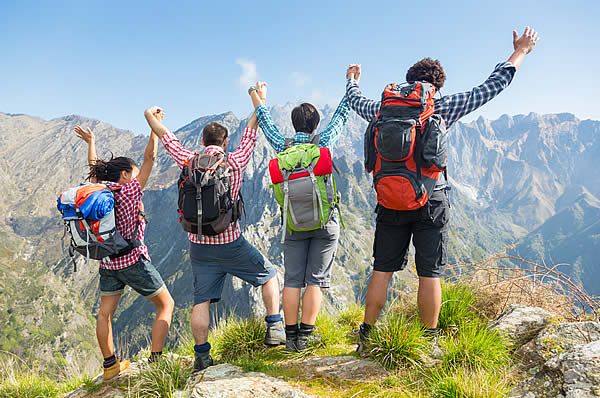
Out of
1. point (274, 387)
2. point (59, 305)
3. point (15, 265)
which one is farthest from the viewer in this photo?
point (15, 265)

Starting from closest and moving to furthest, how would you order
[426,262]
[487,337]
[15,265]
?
1. [487,337]
2. [426,262]
3. [15,265]

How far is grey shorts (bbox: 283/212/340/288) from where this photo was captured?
14.1 ft

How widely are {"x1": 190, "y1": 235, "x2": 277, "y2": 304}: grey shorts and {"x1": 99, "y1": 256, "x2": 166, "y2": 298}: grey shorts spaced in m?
0.68

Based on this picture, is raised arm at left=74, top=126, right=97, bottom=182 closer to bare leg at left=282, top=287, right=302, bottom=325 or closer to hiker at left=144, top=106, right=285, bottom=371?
hiker at left=144, top=106, right=285, bottom=371

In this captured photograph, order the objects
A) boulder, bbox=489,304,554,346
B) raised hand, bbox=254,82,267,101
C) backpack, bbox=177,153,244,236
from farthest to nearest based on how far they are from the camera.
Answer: raised hand, bbox=254,82,267,101 → backpack, bbox=177,153,244,236 → boulder, bbox=489,304,554,346

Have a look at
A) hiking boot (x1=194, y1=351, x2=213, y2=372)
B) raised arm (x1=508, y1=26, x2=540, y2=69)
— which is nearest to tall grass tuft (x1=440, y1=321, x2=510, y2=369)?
hiking boot (x1=194, y1=351, x2=213, y2=372)

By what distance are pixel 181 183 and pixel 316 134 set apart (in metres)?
1.94

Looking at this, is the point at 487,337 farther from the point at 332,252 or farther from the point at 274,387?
the point at 274,387

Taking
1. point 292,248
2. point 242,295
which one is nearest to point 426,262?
point 292,248

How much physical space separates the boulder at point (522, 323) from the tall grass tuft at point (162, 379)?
3.70 meters

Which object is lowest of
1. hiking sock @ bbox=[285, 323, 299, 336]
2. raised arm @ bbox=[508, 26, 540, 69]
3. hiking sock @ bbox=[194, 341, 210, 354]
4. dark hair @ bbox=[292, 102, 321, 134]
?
hiking sock @ bbox=[194, 341, 210, 354]

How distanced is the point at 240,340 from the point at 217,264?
129 cm

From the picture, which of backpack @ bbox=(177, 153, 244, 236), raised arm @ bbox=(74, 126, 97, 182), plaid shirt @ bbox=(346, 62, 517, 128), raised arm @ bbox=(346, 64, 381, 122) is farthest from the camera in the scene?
raised arm @ bbox=(74, 126, 97, 182)

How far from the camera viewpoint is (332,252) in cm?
441
